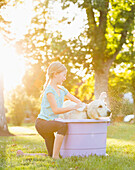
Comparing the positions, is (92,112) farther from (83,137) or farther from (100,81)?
(100,81)

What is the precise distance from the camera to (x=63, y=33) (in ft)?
50.0

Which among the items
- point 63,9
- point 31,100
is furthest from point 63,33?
point 31,100

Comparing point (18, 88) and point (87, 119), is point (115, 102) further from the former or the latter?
point (18, 88)

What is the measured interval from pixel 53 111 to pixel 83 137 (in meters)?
0.61

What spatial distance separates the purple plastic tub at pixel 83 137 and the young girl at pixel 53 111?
16 cm

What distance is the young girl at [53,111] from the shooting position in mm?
4453

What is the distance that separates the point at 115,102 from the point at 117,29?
983 centimetres

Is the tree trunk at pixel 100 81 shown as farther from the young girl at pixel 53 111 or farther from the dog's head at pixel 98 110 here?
the dog's head at pixel 98 110

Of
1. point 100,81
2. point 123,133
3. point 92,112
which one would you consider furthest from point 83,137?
point 100,81

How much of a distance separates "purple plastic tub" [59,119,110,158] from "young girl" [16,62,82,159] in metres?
0.16

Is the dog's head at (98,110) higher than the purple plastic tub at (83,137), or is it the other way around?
the dog's head at (98,110)

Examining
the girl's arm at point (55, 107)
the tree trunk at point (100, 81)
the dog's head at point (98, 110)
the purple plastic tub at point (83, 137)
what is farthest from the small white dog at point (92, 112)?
the tree trunk at point (100, 81)

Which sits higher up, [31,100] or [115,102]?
[115,102]

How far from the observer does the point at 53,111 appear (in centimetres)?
450
